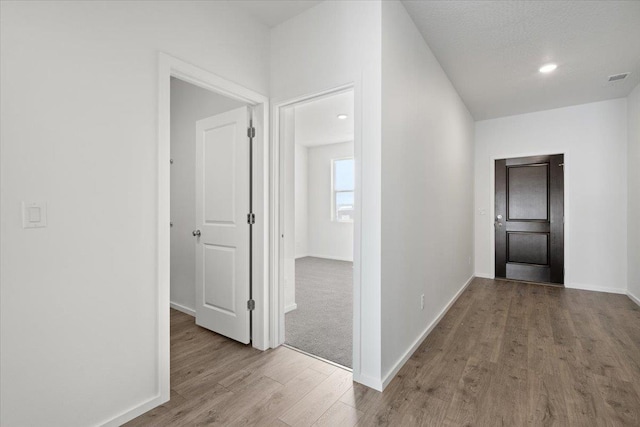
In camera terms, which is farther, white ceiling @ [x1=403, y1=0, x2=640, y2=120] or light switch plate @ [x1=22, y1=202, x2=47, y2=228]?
white ceiling @ [x1=403, y1=0, x2=640, y2=120]

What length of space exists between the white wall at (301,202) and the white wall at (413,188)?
13.8 ft

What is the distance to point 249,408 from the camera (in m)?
1.86

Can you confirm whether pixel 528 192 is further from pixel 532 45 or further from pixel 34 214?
pixel 34 214

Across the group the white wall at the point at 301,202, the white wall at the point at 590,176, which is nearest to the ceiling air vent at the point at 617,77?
the white wall at the point at 590,176

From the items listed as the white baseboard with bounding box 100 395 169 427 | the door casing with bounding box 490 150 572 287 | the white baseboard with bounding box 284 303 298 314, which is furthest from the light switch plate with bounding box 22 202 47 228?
the door casing with bounding box 490 150 572 287

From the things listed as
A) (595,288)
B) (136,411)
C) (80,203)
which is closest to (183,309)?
(136,411)

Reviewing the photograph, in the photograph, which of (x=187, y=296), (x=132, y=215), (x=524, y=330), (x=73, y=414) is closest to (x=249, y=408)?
(x=73, y=414)

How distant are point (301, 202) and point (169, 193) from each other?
225 inches

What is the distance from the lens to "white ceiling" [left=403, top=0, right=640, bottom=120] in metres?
2.41

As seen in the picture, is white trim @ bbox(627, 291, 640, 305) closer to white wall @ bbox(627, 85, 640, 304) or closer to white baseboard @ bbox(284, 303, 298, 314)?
white wall @ bbox(627, 85, 640, 304)

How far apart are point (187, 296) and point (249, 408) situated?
76.7 inches

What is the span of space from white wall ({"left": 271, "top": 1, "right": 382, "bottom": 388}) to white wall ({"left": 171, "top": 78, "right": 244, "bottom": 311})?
1584 millimetres

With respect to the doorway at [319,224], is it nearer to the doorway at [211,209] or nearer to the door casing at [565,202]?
the doorway at [211,209]

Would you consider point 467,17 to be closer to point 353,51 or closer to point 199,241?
point 353,51
